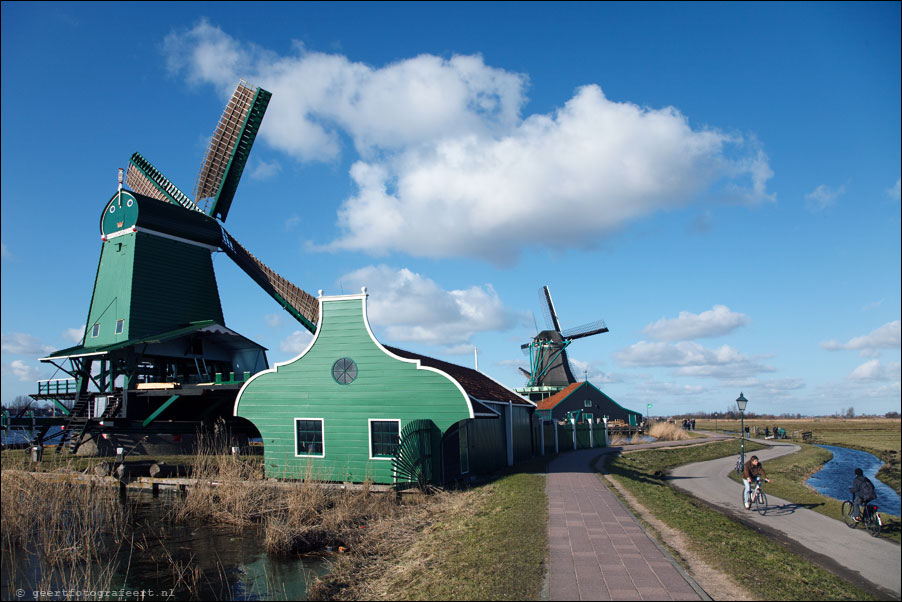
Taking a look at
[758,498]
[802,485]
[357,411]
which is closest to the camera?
[758,498]

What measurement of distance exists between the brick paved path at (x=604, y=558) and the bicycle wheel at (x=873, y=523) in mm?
5524

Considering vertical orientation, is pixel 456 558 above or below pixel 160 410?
below

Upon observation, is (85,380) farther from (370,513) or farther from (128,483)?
(370,513)

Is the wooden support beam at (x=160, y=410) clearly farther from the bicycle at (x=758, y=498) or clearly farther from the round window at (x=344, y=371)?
the bicycle at (x=758, y=498)

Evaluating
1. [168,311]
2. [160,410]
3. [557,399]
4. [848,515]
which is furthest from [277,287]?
[848,515]

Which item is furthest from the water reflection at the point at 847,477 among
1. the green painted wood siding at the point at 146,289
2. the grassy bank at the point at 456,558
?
the green painted wood siding at the point at 146,289

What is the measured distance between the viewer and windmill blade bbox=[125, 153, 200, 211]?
3903 cm

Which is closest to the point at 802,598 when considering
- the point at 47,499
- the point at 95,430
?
the point at 47,499

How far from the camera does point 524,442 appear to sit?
28750mm

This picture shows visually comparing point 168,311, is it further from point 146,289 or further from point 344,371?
point 344,371

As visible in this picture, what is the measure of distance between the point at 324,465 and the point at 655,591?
13998mm

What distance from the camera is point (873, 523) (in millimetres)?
13953

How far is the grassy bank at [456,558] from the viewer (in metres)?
8.72

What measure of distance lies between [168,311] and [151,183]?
10.3 metres
